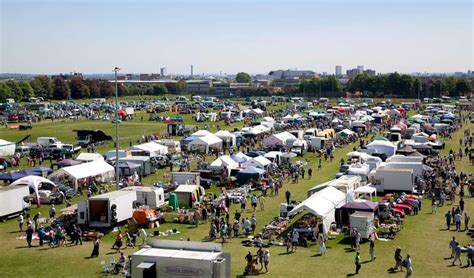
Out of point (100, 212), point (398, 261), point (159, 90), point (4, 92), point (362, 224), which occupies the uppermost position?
point (159, 90)

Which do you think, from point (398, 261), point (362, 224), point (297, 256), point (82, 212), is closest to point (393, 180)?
point (362, 224)

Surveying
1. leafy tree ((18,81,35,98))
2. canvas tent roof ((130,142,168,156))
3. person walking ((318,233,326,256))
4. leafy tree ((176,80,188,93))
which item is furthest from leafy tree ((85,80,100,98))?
person walking ((318,233,326,256))

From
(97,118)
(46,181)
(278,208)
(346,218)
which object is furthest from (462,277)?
(97,118)

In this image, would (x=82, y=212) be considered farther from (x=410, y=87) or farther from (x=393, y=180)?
(x=410, y=87)

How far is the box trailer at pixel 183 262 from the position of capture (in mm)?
12953

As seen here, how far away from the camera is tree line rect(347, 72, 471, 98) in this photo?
121375mm

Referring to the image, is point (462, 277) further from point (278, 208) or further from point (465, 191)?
point (465, 191)

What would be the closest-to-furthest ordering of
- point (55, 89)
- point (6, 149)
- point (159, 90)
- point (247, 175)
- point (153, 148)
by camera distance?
1. point (247, 175)
2. point (153, 148)
3. point (6, 149)
4. point (55, 89)
5. point (159, 90)

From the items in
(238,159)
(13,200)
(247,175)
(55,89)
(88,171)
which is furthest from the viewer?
(55,89)

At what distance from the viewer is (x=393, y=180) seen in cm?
2864

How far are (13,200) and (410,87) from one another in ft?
362

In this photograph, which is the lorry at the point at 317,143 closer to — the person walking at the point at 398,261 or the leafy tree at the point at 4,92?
the person walking at the point at 398,261

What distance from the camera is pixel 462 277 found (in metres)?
16.5

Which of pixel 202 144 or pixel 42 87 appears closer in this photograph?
pixel 202 144
